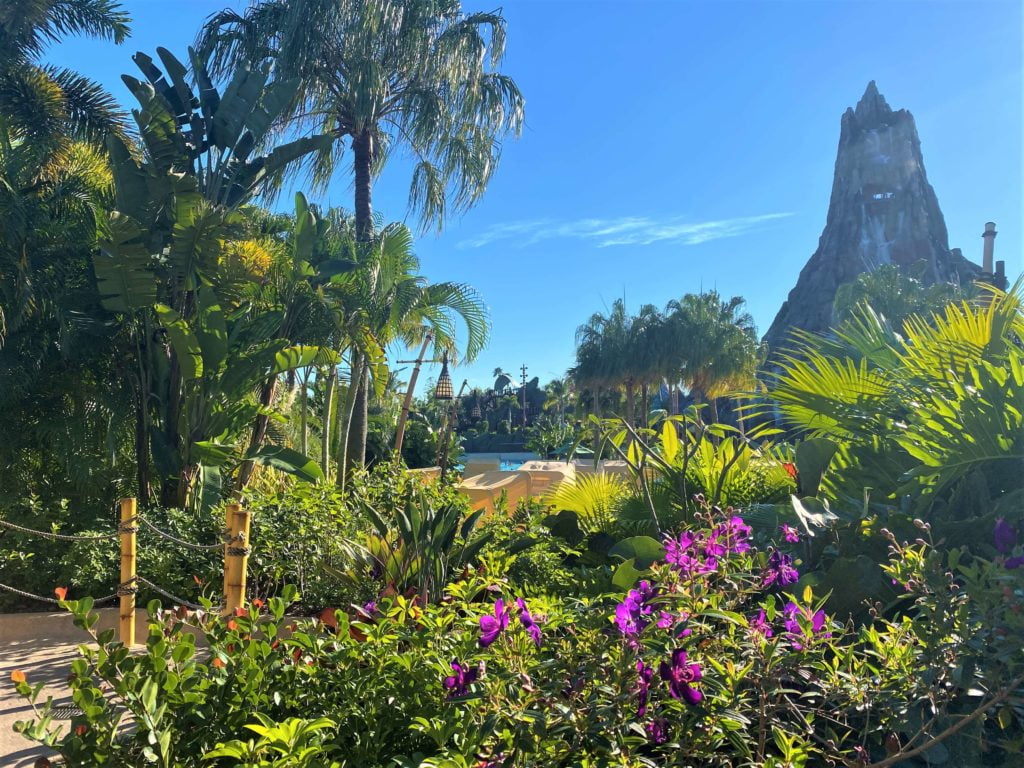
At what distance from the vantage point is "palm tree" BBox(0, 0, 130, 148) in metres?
9.11

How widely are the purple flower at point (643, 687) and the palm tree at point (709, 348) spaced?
3510 centimetres

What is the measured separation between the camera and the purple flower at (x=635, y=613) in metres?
1.49

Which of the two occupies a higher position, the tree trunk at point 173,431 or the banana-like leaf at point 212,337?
the banana-like leaf at point 212,337

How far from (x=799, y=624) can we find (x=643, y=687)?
0.41m

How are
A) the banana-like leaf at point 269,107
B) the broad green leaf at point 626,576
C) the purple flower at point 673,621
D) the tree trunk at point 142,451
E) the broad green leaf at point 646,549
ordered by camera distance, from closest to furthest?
1. the purple flower at point 673,621
2. the broad green leaf at point 626,576
3. the broad green leaf at point 646,549
4. the tree trunk at point 142,451
5. the banana-like leaf at point 269,107

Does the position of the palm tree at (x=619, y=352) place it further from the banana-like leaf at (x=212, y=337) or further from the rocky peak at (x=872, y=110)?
the rocky peak at (x=872, y=110)

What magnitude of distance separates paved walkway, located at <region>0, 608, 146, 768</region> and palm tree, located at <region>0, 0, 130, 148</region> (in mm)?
6793

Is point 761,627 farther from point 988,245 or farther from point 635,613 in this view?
point 988,245

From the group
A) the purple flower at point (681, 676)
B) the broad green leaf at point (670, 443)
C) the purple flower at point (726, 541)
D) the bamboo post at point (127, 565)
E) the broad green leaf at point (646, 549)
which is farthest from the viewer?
the broad green leaf at point (670, 443)

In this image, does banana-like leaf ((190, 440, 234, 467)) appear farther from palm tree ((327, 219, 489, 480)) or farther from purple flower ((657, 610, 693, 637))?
purple flower ((657, 610, 693, 637))

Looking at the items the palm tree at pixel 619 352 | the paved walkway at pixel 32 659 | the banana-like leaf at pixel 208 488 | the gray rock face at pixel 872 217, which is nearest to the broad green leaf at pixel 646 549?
the paved walkway at pixel 32 659

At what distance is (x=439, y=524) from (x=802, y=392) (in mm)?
2086

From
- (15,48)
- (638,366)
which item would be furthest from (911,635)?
(638,366)

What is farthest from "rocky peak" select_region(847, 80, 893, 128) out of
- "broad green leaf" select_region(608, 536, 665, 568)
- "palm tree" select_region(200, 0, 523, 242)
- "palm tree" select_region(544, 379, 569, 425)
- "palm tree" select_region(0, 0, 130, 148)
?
"broad green leaf" select_region(608, 536, 665, 568)
